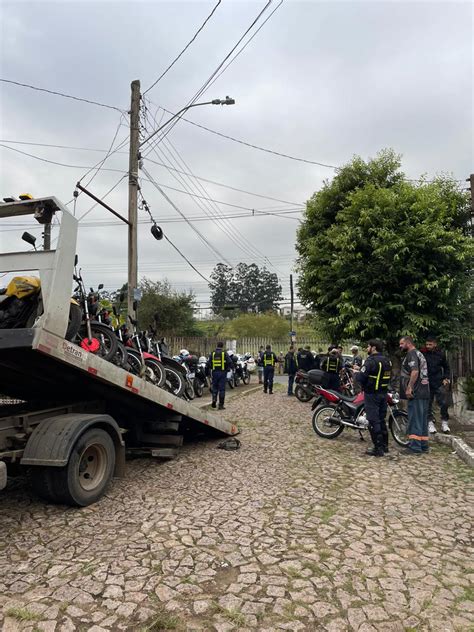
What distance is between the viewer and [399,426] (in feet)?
25.2

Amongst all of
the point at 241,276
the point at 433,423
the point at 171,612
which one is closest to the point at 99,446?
the point at 171,612

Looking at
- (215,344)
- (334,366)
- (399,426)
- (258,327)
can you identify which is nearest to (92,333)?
(399,426)

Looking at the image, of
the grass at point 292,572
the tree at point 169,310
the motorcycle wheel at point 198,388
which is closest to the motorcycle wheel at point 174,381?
the motorcycle wheel at point 198,388

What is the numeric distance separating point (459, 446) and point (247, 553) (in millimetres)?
4748

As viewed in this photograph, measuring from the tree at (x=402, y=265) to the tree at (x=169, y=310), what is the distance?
22.3 metres

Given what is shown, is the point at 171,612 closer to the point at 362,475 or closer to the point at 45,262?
the point at 45,262

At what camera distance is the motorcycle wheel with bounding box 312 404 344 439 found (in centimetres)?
805

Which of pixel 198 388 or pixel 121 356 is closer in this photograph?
pixel 121 356

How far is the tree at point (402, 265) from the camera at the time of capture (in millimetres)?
9148

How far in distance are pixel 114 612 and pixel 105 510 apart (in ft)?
5.78

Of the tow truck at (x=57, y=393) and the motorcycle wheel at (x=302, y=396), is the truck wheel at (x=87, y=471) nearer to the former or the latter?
the tow truck at (x=57, y=393)

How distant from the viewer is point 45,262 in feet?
13.3

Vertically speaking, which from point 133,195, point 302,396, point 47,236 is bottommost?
point 302,396

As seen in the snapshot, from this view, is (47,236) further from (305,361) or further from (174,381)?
(305,361)
